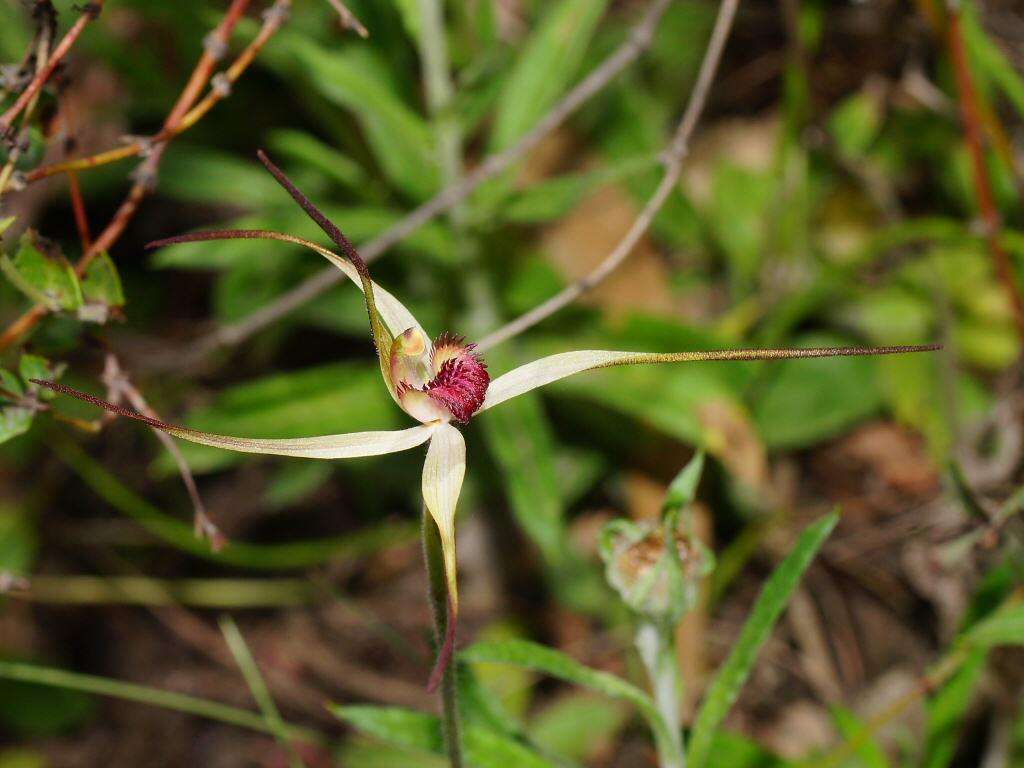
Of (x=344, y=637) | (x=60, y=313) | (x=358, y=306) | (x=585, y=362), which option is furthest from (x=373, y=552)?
(x=585, y=362)

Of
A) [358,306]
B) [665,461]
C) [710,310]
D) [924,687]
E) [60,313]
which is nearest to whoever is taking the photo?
[60,313]

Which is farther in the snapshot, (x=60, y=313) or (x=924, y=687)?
(x=924, y=687)

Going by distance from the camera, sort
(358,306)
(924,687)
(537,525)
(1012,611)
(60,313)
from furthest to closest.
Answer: (358,306)
(537,525)
(924,687)
(1012,611)
(60,313)

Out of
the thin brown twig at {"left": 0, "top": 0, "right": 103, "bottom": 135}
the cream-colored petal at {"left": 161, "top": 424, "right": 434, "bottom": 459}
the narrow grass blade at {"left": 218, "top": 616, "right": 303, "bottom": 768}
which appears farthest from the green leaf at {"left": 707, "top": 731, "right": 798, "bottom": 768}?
the thin brown twig at {"left": 0, "top": 0, "right": 103, "bottom": 135}

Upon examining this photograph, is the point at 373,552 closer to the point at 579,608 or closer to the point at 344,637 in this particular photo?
the point at 344,637

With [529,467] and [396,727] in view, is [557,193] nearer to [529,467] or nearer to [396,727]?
[529,467]

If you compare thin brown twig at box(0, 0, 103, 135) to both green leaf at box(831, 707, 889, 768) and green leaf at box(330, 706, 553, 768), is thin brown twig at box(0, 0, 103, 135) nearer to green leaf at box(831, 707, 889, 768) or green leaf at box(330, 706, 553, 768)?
green leaf at box(330, 706, 553, 768)

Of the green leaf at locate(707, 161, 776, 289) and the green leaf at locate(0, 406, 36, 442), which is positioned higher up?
the green leaf at locate(707, 161, 776, 289)
